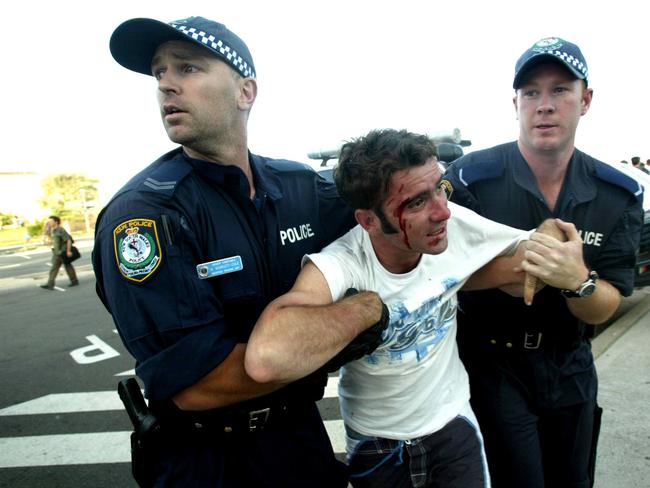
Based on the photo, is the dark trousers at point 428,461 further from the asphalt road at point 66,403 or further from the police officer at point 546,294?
the asphalt road at point 66,403

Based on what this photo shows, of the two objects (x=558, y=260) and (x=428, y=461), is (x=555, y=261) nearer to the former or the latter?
(x=558, y=260)

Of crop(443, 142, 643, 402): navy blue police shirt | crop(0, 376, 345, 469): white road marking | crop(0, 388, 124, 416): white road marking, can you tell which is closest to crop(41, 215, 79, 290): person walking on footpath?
crop(0, 388, 124, 416): white road marking

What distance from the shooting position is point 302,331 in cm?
139

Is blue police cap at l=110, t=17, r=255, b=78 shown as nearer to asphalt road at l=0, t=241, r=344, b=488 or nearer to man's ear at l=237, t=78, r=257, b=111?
man's ear at l=237, t=78, r=257, b=111

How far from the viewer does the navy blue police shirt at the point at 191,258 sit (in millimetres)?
1360

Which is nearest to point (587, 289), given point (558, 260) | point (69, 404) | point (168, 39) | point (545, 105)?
point (558, 260)

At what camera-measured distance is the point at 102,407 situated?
430cm

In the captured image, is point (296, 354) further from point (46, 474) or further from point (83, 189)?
point (83, 189)

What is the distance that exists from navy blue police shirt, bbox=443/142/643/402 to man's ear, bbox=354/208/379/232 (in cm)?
50

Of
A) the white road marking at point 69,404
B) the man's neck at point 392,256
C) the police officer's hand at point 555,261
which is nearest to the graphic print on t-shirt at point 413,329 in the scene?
the man's neck at point 392,256

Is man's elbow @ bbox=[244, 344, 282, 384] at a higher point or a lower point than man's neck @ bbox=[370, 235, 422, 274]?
lower

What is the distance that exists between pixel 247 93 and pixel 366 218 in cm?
66

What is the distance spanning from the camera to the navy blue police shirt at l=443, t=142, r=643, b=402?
6.85 ft

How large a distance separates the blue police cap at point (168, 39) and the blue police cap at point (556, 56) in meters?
1.20
